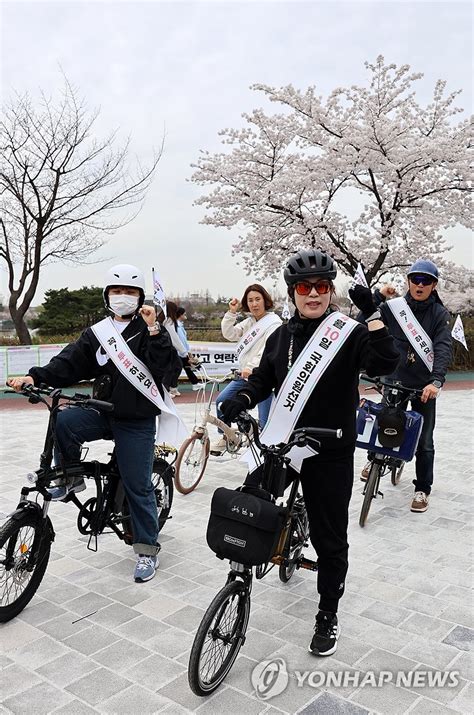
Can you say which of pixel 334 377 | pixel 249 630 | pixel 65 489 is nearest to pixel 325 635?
pixel 249 630

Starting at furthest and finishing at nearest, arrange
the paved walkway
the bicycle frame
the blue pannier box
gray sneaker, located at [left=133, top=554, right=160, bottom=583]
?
the bicycle frame → the blue pannier box → gray sneaker, located at [left=133, top=554, right=160, bottom=583] → the paved walkway

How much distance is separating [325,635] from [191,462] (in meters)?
2.92

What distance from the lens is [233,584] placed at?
2717mm

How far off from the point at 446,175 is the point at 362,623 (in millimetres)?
16544

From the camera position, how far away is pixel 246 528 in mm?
2658

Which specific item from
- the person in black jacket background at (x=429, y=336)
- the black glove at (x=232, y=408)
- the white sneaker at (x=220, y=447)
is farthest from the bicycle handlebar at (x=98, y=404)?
the white sneaker at (x=220, y=447)

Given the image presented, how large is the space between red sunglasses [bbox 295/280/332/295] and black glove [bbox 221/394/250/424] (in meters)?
0.59

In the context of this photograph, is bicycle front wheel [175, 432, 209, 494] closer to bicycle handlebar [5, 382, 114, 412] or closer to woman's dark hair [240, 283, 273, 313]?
woman's dark hair [240, 283, 273, 313]

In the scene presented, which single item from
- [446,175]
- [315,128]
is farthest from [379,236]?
[315,128]

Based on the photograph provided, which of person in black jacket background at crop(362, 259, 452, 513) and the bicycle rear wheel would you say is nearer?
the bicycle rear wheel

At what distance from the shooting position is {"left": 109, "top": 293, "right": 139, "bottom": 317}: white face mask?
3.79 meters

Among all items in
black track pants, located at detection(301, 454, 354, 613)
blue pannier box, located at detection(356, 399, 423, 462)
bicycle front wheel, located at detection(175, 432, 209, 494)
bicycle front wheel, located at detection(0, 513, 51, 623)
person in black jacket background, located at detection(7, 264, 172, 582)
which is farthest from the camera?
bicycle front wheel, located at detection(175, 432, 209, 494)

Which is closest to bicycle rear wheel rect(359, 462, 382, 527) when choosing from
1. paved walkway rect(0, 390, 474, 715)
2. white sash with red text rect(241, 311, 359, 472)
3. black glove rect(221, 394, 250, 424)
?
paved walkway rect(0, 390, 474, 715)

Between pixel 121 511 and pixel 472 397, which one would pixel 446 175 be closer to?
pixel 472 397
